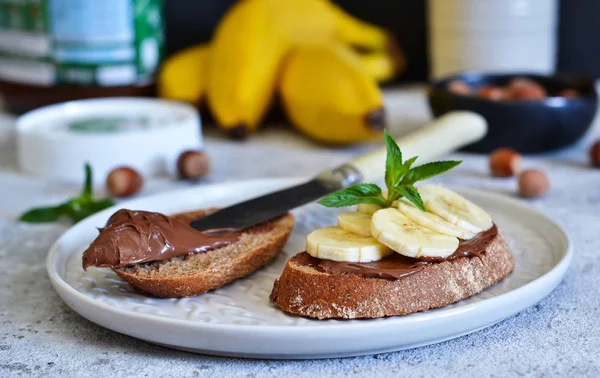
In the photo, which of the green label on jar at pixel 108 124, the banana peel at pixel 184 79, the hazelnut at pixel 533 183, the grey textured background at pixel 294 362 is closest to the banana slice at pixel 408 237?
the grey textured background at pixel 294 362

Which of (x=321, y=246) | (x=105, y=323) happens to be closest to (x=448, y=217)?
(x=321, y=246)

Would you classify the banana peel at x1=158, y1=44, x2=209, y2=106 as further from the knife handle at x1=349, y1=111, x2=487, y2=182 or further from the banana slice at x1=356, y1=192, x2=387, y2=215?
the banana slice at x1=356, y1=192, x2=387, y2=215

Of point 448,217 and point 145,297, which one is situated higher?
point 448,217

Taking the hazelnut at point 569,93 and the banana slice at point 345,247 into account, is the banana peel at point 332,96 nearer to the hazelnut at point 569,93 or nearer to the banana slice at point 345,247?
the hazelnut at point 569,93

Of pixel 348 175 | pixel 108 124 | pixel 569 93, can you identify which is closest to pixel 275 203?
pixel 348 175

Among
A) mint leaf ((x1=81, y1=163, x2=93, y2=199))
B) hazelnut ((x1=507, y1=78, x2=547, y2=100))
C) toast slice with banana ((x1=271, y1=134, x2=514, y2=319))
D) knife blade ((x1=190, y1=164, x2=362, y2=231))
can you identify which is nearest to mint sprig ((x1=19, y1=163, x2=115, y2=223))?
mint leaf ((x1=81, y1=163, x2=93, y2=199))

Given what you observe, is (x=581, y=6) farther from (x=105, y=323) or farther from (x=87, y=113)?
(x=105, y=323)
